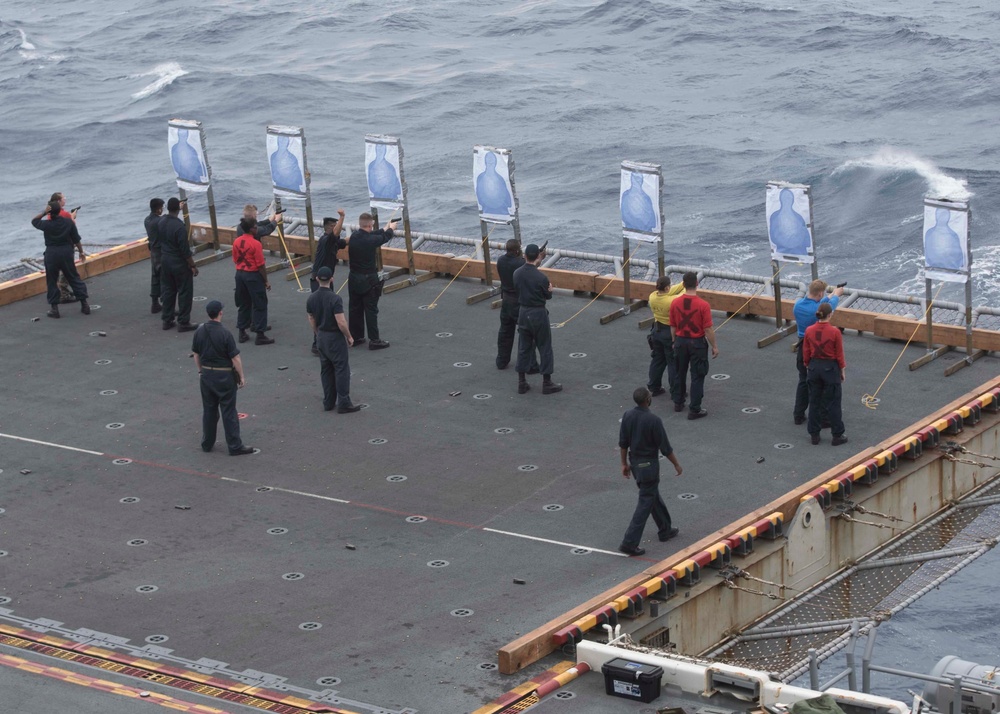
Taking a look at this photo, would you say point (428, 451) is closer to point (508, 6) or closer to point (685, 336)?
point (685, 336)

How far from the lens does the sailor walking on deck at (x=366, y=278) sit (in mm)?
21109

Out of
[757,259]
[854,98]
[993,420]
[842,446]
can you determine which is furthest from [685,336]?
[854,98]

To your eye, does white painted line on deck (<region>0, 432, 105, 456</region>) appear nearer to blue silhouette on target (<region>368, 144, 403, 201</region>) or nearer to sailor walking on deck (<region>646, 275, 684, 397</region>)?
sailor walking on deck (<region>646, 275, 684, 397</region>)

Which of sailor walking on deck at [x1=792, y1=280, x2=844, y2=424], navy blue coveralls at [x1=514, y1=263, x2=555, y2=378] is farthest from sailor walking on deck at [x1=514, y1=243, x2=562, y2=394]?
sailor walking on deck at [x1=792, y1=280, x2=844, y2=424]

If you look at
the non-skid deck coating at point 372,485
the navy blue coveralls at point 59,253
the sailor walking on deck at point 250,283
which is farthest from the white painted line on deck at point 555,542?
the navy blue coveralls at point 59,253

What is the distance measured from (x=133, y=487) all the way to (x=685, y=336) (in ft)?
20.9

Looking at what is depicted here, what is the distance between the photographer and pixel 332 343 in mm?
19016

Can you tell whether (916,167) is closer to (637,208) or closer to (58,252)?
(637,208)

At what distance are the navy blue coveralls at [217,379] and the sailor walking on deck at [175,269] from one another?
4389mm

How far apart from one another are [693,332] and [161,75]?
45.4 m

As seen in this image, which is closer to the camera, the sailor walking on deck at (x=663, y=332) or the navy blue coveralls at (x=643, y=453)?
the navy blue coveralls at (x=643, y=453)

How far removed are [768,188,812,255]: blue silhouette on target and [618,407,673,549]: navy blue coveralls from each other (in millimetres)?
7074

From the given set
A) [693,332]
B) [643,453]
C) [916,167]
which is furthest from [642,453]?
[916,167]

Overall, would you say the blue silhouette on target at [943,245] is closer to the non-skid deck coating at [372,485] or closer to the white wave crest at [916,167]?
the non-skid deck coating at [372,485]
